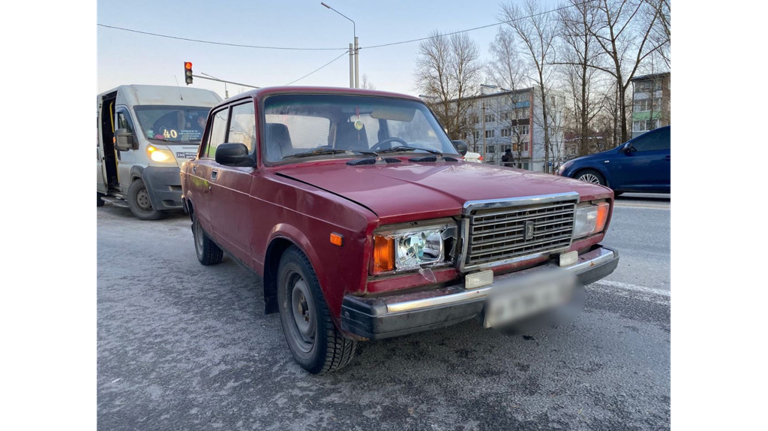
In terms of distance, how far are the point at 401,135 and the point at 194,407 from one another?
2.42 meters

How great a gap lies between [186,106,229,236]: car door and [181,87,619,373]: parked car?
0.61 metres

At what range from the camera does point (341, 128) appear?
340cm

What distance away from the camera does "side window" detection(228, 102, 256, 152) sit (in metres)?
3.36

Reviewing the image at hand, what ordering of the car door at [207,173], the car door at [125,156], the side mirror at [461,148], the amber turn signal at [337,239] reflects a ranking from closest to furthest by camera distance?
the amber turn signal at [337,239] < the side mirror at [461,148] < the car door at [207,173] < the car door at [125,156]

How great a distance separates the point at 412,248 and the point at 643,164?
30.8 feet

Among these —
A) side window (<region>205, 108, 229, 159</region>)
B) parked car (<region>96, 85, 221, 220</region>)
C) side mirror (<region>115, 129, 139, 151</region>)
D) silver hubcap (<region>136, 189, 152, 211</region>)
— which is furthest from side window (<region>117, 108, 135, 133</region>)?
side window (<region>205, 108, 229, 159</region>)

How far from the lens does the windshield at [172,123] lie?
8562mm

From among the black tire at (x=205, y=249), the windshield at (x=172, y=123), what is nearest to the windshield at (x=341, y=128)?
the black tire at (x=205, y=249)

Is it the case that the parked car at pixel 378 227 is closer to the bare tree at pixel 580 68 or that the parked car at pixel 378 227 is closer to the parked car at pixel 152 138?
the parked car at pixel 152 138

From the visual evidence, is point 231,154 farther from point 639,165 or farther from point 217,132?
point 639,165

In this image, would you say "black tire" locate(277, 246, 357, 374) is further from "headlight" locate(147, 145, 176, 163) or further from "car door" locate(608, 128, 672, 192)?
"car door" locate(608, 128, 672, 192)

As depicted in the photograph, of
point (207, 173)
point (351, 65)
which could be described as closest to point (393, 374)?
point (207, 173)
